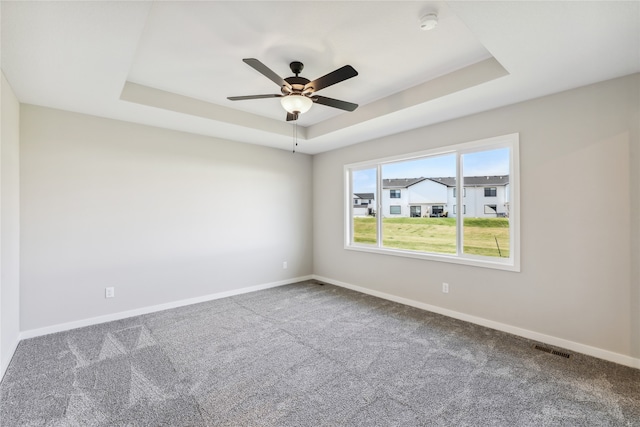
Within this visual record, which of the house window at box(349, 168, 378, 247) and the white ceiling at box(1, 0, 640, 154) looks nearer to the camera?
the white ceiling at box(1, 0, 640, 154)

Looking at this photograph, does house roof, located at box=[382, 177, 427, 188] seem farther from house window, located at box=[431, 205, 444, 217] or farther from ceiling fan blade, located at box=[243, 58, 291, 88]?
ceiling fan blade, located at box=[243, 58, 291, 88]

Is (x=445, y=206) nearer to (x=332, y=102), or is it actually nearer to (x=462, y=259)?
(x=462, y=259)

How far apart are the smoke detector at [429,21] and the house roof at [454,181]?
2031mm

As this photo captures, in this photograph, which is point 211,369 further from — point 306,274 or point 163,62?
point 306,274

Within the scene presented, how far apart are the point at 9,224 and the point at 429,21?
3.94 m

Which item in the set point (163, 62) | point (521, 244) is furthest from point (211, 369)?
point (521, 244)

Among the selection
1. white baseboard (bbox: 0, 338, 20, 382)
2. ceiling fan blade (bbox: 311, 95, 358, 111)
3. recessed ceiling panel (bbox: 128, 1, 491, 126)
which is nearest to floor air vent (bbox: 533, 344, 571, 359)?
recessed ceiling panel (bbox: 128, 1, 491, 126)

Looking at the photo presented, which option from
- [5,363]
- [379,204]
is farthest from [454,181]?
[5,363]

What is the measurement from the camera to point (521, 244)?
3059 mm

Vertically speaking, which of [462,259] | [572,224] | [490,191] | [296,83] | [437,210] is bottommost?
[462,259]

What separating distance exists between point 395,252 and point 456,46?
2.74 metres

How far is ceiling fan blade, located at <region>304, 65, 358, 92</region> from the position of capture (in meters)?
2.14

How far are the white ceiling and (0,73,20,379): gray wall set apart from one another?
286mm

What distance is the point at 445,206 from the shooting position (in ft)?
12.7
